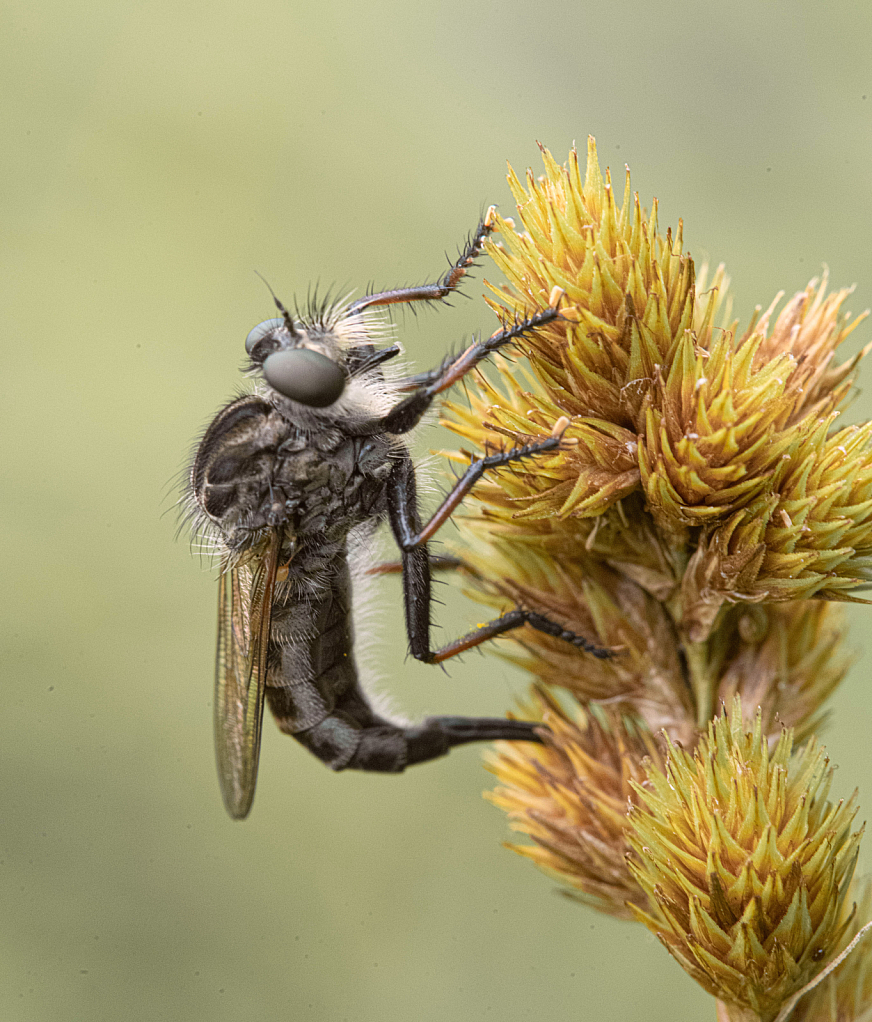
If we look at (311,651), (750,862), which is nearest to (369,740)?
(311,651)

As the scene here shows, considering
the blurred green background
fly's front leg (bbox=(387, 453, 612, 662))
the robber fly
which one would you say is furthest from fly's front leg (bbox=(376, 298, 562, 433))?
the blurred green background

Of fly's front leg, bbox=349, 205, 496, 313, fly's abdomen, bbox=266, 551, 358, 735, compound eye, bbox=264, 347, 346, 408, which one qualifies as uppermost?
fly's front leg, bbox=349, 205, 496, 313

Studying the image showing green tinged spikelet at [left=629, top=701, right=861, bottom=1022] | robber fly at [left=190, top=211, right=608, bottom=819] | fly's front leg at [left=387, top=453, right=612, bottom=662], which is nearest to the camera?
green tinged spikelet at [left=629, top=701, right=861, bottom=1022]

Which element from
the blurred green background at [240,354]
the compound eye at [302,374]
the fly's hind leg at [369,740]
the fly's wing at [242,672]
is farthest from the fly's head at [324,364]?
the blurred green background at [240,354]

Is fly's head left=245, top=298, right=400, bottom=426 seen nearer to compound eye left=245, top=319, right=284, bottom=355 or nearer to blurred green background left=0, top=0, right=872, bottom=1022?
compound eye left=245, top=319, right=284, bottom=355

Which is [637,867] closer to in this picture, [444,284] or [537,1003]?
[444,284]

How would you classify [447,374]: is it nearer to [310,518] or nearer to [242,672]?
[310,518]

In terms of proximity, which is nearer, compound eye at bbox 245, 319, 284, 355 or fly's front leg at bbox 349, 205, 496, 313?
fly's front leg at bbox 349, 205, 496, 313

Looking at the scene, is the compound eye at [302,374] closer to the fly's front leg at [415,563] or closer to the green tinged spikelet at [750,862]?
the fly's front leg at [415,563]

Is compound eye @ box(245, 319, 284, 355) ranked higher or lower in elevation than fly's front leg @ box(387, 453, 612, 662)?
higher
